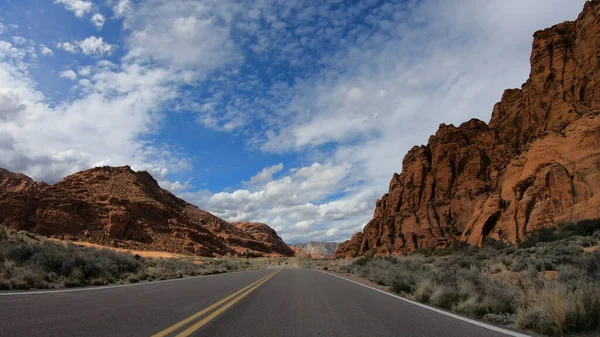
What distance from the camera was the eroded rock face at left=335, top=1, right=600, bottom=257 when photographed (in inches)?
1844

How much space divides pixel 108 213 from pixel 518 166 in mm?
70100

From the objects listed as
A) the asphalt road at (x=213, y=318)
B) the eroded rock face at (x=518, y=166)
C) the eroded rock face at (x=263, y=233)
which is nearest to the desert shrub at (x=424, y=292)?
the asphalt road at (x=213, y=318)

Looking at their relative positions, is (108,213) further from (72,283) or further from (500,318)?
(500,318)

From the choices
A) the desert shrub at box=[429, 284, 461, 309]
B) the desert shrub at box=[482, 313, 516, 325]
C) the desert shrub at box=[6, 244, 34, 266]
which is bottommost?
the desert shrub at box=[482, 313, 516, 325]

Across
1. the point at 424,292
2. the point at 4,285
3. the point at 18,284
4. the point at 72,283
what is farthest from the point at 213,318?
the point at 72,283

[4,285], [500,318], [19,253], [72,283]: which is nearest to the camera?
[500,318]

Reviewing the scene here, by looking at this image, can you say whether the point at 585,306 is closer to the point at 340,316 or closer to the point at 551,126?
the point at 340,316

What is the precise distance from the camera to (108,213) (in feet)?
234

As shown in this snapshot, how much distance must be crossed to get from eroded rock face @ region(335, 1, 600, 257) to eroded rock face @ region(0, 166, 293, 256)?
46.0m

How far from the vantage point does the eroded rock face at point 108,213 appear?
2562 inches

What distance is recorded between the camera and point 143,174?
9962 cm

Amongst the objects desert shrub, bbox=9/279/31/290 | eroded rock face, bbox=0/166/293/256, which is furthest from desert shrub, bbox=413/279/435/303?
eroded rock face, bbox=0/166/293/256

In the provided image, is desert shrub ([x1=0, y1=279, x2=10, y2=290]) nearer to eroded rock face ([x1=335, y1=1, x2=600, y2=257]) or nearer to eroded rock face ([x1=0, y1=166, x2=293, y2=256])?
eroded rock face ([x1=335, y1=1, x2=600, y2=257])

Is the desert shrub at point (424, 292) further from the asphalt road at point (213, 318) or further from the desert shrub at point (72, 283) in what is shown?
the desert shrub at point (72, 283)
